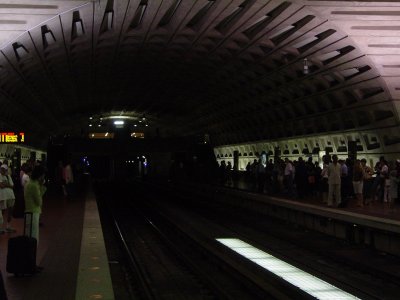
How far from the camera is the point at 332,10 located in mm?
19000

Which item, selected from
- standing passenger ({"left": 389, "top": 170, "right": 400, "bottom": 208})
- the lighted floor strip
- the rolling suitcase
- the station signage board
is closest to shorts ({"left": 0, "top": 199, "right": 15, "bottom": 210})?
the rolling suitcase

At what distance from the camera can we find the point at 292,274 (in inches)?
437

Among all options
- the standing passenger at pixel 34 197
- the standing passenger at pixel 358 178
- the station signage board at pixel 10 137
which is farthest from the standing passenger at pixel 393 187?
the station signage board at pixel 10 137

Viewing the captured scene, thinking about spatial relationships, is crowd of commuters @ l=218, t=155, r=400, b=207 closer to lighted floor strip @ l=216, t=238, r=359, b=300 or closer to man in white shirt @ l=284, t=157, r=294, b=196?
man in white shirt @ l=284, t=157, r=294, b=196

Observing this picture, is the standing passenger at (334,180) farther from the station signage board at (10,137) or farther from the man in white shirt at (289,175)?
the station signage board at (10,137)

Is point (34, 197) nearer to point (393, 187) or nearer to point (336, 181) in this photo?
point (336, 181)

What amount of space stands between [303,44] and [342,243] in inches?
449

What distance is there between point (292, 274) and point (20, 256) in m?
5.16

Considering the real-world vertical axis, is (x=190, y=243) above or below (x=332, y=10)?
below

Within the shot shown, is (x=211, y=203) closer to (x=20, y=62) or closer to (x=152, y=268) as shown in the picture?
(x=20, y=62)

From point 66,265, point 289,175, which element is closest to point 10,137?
point 289,175

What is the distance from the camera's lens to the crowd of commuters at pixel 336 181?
1739 centimetres

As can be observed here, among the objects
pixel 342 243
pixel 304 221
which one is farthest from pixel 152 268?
pixel 304 221

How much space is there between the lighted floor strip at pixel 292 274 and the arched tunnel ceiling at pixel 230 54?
333 inches
